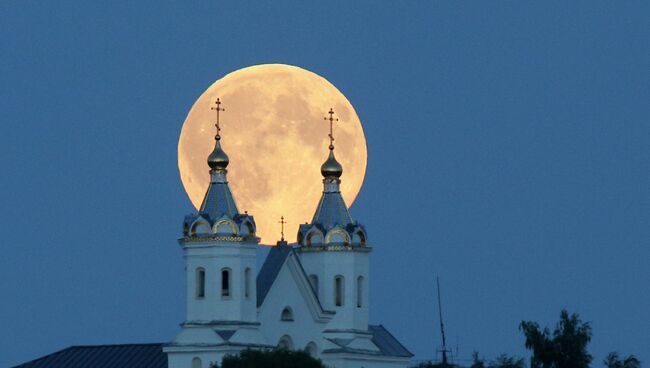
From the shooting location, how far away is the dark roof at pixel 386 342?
111125 mm

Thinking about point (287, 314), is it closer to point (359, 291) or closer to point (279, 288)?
point (279, 288)

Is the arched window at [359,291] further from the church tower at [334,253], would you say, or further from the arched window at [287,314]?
the arched window at [287,314]

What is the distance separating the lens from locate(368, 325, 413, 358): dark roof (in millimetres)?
111125

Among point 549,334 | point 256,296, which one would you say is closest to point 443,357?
point 549,334

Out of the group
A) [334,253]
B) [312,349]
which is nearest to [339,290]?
[334,253]

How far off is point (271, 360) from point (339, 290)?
10358mm

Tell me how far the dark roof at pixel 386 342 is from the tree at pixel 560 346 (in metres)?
5.09

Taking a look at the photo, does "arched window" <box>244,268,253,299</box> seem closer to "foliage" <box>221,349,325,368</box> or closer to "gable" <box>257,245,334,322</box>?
"gable" <box>257,245,334,322</box>

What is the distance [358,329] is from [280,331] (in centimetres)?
400

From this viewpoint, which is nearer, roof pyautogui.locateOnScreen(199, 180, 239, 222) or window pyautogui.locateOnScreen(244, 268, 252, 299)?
window pyautogui.locateOnScreen(244, 268, 252, 299)

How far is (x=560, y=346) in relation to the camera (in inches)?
4377

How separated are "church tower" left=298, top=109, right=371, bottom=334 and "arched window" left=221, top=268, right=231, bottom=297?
689 cm

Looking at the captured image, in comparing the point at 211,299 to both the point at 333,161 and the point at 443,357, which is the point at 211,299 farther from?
the point at 443,357

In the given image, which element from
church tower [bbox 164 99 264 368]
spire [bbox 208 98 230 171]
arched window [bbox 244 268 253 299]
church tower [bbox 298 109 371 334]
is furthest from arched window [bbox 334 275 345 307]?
spire [bbox 208 98 230 171]
